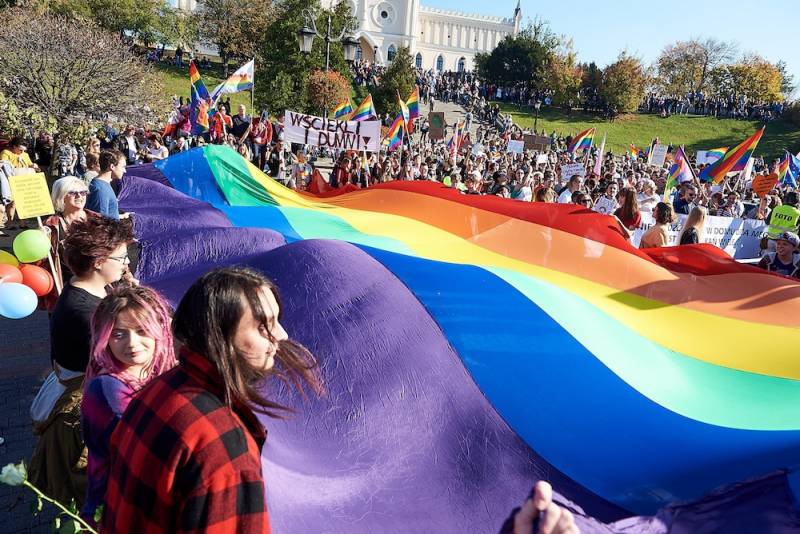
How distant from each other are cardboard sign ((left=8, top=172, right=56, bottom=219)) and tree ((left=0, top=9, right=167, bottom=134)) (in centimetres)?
831

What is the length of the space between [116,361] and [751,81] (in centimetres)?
6539

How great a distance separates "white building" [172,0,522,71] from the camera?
83.8 m

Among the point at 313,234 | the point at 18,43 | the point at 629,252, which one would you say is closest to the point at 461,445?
the point at 629,252

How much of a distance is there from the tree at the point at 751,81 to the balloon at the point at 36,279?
61.2 m

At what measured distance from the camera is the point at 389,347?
3.19m

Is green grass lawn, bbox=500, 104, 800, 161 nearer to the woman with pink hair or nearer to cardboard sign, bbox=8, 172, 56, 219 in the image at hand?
cardboard sign, bbox=8, 172, 56, 219

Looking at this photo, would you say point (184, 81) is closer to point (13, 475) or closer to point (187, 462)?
point (13, 475)

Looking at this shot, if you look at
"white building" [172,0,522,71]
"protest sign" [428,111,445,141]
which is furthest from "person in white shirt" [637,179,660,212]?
"white building" [172,0,522,71]

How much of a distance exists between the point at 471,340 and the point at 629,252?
83.3 inches

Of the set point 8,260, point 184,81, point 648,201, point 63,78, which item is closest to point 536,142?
point 648,201

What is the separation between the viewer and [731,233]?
9633 millimetres

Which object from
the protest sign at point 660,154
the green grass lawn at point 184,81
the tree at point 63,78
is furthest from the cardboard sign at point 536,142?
the green grass lawn at point 184,81

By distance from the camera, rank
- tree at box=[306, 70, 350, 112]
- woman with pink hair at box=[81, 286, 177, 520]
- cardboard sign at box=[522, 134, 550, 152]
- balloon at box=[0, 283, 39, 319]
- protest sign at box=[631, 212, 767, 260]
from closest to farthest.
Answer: woman with pink hair at box=[81, 286, 177, 520], balloon at box=[0, 283, 39, 319], protest sign at box=[631, 212, 767, 260], cardboard sign at box=[522, 134, 550, 152], tree at box=[306, 70, 350, 112]

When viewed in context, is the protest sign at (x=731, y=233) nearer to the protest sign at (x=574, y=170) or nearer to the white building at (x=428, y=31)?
the protest sign at (x=574, y=170)
